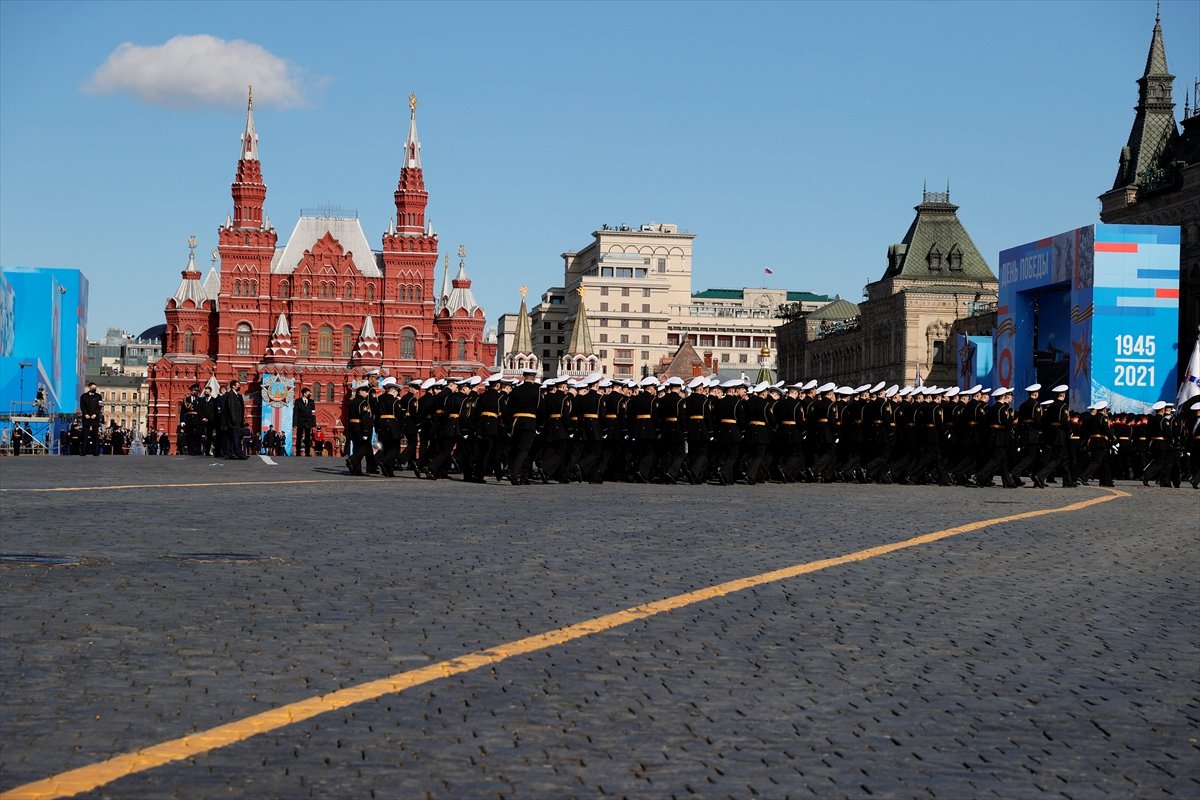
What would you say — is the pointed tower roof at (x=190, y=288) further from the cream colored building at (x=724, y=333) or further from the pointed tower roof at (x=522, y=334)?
the cream colored building at (x=724, y=333)

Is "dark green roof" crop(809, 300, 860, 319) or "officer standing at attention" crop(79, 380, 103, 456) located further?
"dark green roof" crop(809, 300, 860, 319)

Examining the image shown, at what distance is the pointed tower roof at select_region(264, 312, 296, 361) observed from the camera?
99.5 metres

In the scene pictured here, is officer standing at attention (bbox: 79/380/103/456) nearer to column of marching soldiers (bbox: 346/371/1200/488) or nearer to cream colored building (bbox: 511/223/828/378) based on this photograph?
column of marching soldiers (bbox: 346/371/1200/488)

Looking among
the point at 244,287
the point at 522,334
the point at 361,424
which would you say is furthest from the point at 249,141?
the point at 361,424

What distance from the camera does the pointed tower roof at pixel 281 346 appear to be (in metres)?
99.5

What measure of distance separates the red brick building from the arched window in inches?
2.6

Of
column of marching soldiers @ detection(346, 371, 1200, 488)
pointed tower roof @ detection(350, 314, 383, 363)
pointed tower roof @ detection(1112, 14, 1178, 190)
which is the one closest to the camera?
column of marching soldiers @ detection(346, 371, 1200, 488)

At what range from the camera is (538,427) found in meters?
25.1

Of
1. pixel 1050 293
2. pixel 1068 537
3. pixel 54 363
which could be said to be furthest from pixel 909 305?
pixel 1068 537

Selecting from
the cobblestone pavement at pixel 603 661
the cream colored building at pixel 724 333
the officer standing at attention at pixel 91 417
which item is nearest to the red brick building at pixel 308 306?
the officer standing at attention at pixel 91 417

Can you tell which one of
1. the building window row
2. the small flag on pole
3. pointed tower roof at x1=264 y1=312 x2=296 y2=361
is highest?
the building window row

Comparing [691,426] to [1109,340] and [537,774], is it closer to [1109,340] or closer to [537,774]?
[537,774]

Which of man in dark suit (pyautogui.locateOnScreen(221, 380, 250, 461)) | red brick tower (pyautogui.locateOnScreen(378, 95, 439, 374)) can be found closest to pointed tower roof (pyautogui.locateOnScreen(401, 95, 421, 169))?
red brick tower (pyautogui.locateOnScreen(378, 95, 439, 374))

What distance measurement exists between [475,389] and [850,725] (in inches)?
803
